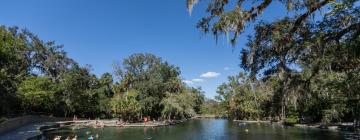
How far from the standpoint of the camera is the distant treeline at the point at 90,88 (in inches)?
1518

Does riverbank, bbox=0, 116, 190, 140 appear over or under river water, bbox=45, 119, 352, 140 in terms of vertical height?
over

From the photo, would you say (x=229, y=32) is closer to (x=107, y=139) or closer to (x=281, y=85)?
(x=281, y=85)

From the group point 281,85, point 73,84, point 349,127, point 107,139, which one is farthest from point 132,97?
point 281,85

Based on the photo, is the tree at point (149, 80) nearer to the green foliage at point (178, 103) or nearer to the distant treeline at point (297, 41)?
the green foliage at point (178, 103)

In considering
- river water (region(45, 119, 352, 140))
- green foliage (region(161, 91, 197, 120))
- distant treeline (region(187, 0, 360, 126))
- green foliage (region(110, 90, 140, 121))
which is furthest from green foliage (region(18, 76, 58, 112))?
distant treeline (region(187, 0, 360, 126))

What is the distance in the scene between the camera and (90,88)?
4900 cm

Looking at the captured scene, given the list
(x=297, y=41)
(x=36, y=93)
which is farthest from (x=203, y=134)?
(x=297, y=41)

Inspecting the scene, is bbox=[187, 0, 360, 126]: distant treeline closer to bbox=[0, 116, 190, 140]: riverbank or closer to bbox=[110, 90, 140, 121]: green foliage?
bbox=[0, 116, 190, 140]: riverbank

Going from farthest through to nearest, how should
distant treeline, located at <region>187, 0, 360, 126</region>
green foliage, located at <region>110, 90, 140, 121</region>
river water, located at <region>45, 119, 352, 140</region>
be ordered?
1. green foliage, located at <region>110, 90, 140, 121</region>
2. river water, located at <region>45, 119, 352, 140</region>
3. distant treeline, located at <region>187, 0, 360, 126</region>

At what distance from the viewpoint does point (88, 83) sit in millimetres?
49594

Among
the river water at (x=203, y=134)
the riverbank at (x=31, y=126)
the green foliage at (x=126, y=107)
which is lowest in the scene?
the river water at (x=203, y=134)

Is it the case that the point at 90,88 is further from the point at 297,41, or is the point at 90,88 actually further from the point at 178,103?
the point at 297,41

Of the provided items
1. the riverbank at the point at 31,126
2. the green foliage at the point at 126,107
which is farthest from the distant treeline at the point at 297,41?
the green foliage at the point at 126,107

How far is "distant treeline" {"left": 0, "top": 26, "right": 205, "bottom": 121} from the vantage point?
38.6 meters
